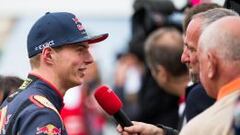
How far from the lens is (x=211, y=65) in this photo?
5.64 m

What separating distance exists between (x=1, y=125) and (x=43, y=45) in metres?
0.52

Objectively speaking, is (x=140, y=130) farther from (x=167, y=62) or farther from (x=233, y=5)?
(x=167, y=62)

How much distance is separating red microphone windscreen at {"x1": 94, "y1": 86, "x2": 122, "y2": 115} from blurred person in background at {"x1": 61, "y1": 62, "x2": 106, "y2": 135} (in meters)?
5.00

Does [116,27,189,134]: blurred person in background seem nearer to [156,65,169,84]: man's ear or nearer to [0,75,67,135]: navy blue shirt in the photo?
[156,65,169,84]: man's ear

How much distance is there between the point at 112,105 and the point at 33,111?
505 millimetres

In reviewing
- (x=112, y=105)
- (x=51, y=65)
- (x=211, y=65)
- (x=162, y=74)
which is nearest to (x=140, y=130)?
(x=112, y=105)

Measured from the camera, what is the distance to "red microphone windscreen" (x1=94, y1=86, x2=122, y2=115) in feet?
21.7

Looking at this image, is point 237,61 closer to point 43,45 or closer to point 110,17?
point 43,45

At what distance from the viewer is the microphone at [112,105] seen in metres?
6.61

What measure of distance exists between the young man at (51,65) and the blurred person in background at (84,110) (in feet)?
16.2

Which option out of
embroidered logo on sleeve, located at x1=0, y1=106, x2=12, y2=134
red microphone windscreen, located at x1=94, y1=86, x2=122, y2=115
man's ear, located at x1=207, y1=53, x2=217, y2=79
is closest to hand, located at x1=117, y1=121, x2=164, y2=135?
red microphone windscreen, located at x1=94, y1=86, x2=122, y2=115

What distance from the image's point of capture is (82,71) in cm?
682

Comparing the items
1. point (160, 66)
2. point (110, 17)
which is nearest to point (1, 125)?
point (160, 66)

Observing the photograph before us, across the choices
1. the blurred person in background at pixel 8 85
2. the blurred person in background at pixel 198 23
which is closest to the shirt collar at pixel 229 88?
the blurred person in background at pixel 198 23
